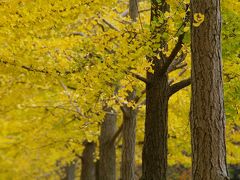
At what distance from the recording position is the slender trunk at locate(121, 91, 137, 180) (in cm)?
1078

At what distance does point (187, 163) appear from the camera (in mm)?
16500

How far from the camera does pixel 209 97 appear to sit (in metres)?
5.46

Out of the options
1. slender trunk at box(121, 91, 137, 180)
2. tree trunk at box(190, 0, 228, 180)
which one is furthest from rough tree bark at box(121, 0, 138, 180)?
tree trunk at box(190, 0, 228, 180)

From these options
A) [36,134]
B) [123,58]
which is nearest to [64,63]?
[123,58]

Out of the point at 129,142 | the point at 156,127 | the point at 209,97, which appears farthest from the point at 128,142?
the point at 209,97

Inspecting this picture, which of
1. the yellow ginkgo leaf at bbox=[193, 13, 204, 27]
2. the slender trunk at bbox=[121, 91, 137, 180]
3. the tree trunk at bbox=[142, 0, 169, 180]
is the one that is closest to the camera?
the yellow ginkgo leaf at bbox=[193, 13, 204, 27]

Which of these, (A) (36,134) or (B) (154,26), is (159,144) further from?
(A) (36,134)

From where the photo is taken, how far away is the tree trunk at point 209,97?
17.9 feet

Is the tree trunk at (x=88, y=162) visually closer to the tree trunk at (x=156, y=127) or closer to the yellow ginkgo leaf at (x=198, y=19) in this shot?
the tree trunk at (x=156, y=127)

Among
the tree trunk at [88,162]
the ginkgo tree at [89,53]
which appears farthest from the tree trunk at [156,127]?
the tree trunk at [88,162]

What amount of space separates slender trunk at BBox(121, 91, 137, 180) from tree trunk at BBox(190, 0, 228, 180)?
5271mm

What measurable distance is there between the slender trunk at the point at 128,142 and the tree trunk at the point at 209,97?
5.27 metres

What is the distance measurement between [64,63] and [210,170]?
4.51 metres

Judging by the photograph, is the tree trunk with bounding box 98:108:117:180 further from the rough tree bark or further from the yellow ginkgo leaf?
the yellow ginkgo leaf
